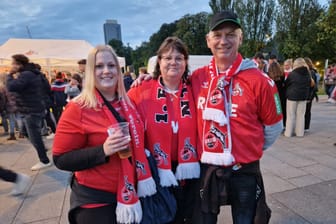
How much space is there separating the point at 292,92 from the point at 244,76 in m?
4.99

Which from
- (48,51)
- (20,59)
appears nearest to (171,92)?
(20,59)

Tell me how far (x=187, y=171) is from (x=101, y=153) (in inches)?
27.0

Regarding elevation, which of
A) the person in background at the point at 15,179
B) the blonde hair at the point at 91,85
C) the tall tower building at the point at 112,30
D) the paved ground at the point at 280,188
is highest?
the tall tower building at the point at 112,30

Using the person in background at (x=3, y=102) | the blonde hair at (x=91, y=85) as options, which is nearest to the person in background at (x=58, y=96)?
the person in background at (x=3, y=102)

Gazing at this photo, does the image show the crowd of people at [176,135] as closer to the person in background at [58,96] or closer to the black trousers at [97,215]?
the black trousers at [97,215]

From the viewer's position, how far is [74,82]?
6.41 meters

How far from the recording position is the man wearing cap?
5.24 ft

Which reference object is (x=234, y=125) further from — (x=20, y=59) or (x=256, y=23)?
(x=256, y=23)

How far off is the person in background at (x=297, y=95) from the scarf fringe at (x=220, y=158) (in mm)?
5058

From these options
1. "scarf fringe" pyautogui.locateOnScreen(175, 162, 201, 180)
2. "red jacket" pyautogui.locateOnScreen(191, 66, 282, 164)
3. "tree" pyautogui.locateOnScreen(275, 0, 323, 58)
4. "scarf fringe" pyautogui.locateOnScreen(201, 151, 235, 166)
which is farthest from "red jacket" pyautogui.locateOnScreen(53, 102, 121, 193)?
"tree" pyautogui.locateOnScreen(275, 0, 323, 58)

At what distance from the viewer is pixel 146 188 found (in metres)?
1.66

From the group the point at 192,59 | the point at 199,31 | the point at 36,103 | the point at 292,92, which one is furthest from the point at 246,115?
the point at 199,31

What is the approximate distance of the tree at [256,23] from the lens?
30.6 metres

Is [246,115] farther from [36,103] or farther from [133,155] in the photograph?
[36,103]
